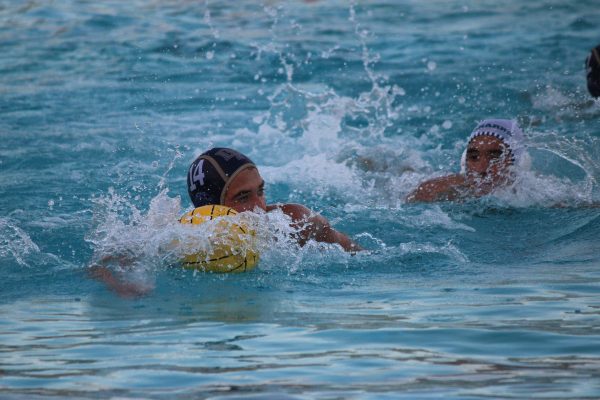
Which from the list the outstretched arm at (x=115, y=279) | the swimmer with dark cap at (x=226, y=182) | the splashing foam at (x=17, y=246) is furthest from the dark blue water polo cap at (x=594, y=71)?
the splashing foam at (x=17, y=246)

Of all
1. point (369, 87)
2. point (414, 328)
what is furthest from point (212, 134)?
point (414, 328)

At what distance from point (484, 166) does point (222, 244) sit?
161 inches

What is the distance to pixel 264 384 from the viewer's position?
4.51m

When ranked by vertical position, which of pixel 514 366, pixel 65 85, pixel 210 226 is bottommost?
pixel 514 366

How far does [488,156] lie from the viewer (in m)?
9.86

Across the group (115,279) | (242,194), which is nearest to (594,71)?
(242,194)

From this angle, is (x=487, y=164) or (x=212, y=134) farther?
(x=212, y=134)

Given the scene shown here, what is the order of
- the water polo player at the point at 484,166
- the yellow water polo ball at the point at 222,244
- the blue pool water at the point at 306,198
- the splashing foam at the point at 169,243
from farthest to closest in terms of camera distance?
the water polo player at the point at 484,166, the splashing foam at the point at 169,243, the yellow water polo ball at the point at 222,244, the blue pool water at the point at 306,198

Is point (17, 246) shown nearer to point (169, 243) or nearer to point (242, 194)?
point (169, 243)

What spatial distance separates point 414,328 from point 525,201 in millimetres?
4220

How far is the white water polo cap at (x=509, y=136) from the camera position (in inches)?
391

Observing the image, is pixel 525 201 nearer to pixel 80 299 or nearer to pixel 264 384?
pixel 80 299

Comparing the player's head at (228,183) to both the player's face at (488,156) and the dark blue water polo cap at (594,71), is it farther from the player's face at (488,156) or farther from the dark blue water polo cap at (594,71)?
the dark blue water polo cap at (594,71)

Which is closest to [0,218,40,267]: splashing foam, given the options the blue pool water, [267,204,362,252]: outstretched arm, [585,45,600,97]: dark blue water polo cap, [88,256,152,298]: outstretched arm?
the blue pool water
